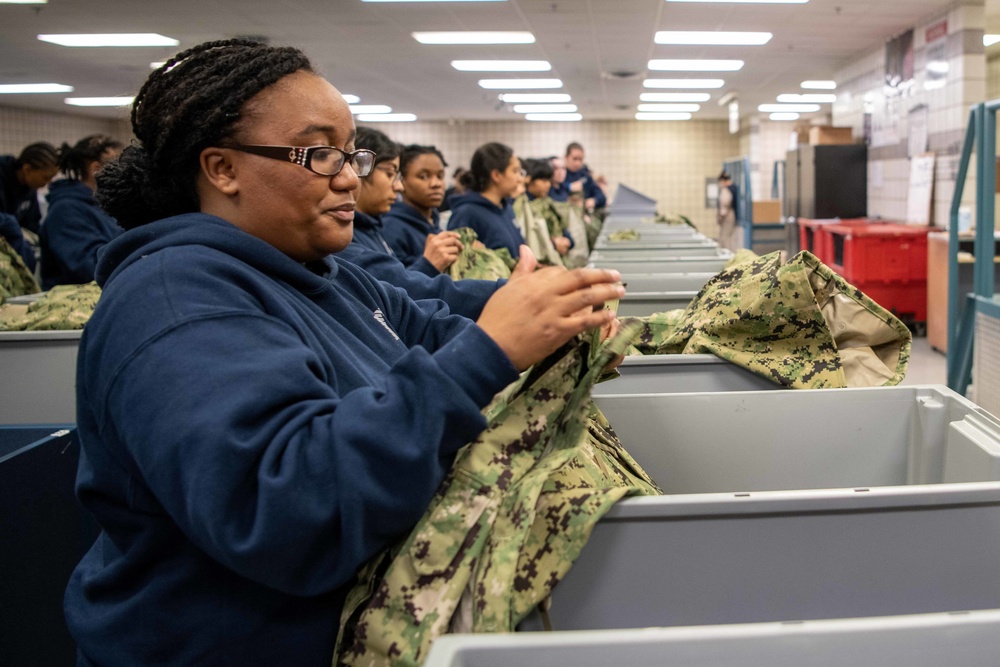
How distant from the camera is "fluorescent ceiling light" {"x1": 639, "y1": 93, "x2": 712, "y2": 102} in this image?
14.1 metres

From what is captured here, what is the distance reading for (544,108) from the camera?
16047mm

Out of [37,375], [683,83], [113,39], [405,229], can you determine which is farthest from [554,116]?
[37,375]

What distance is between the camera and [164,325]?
874mm

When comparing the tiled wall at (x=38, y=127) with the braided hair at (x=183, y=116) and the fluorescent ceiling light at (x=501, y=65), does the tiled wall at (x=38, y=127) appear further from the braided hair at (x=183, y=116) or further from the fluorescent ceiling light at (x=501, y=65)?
the braided hair at (x=183, y=116)

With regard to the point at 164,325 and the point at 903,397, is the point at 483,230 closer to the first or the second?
the point at 903,397

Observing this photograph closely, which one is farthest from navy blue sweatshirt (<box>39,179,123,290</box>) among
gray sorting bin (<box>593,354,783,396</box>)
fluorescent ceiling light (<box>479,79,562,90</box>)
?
fluorescent ceiling light (<box>479,79,562,90</box>)

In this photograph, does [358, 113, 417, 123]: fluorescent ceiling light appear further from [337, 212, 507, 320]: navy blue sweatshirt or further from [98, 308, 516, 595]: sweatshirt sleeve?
[98, 308, 516, 595]: sweatshirt sleeve

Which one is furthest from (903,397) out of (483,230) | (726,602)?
(483,230)

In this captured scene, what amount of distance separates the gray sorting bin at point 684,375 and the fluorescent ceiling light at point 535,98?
483 inches

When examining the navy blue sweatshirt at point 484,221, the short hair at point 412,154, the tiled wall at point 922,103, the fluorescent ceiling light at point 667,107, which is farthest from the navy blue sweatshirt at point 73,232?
the fluorescent ceiling light at point 667,107

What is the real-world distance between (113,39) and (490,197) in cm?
573

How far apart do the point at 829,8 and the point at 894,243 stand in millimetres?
2149

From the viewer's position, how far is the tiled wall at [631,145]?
62.7ft

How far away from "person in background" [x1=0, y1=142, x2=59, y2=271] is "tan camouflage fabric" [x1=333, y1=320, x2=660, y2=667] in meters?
4.45
